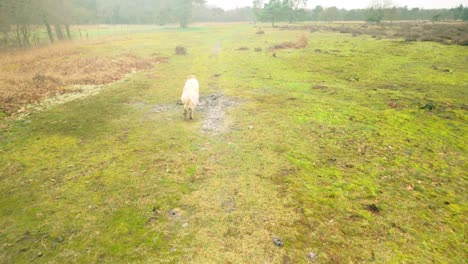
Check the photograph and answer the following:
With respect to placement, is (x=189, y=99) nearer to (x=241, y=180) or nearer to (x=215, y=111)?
(x=215, y=111)

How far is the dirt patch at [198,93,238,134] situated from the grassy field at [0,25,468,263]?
0.13 meters

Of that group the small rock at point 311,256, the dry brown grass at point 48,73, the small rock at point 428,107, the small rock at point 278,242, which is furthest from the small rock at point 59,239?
the small rock at point 428,107

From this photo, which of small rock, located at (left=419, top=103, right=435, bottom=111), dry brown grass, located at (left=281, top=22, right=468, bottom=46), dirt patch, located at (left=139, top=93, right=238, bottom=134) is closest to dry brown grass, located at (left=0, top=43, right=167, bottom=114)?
dirt patch, located at (left=139, top=93, right=238, bottom=134)

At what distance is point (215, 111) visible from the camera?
13047 mm

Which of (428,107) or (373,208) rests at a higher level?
(428,107)

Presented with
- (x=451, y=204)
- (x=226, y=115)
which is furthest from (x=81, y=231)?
(x=451, y=204)

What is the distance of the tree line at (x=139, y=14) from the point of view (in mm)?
33312

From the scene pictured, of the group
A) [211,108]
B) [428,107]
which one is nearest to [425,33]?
[428,107]

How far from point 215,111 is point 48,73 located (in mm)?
16064

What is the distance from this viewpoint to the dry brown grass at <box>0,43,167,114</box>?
14720mm

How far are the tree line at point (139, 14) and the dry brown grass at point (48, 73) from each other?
8062 mm

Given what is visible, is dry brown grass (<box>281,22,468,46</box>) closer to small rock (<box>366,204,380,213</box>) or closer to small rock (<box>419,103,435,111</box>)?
small rock (<box>419,103,435,111</box>)

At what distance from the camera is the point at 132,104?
14242mm

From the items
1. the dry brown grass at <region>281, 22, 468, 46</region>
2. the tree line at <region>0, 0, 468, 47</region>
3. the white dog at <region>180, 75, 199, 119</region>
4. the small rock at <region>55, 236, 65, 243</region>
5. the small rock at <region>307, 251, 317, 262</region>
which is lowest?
the small rock at <region>307, 251, 317, 262</region>
